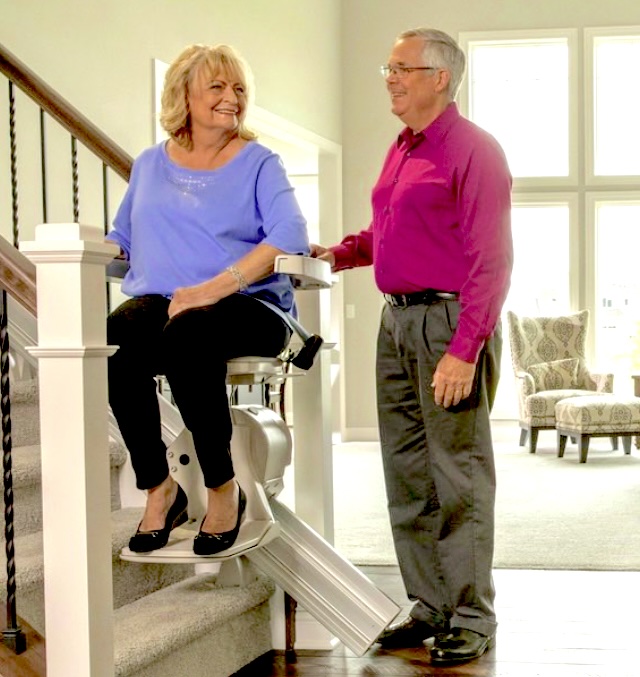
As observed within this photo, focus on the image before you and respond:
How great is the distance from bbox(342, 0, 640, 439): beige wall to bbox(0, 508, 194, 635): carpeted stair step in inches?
249

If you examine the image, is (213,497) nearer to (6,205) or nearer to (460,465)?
(460,465)

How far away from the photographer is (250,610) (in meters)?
2.80

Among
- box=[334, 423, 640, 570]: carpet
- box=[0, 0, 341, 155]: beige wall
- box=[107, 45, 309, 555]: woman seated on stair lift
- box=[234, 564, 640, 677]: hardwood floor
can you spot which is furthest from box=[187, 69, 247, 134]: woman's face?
box=[334, 423, 640, 570]: carpet

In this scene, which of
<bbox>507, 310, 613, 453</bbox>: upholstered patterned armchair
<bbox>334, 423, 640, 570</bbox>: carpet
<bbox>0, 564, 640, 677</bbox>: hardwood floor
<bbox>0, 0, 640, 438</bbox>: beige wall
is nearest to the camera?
<bbox>0, 564, 640, 677</bbox>: hardwood floor

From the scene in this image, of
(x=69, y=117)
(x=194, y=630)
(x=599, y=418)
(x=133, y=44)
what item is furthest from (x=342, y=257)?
(x=599, y=418)

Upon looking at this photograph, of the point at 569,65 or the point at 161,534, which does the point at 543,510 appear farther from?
the point at 569,65

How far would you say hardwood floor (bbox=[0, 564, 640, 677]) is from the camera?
8.89ft

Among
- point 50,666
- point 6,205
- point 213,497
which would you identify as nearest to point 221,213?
point 213,497

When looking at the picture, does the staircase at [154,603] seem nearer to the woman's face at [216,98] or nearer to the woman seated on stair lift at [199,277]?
the woman seated on stair lift at [199,277]

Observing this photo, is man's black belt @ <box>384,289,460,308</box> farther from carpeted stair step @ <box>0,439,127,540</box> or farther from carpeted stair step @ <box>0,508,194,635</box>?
carpeted stair step @ <box>0,439,127,540</box>

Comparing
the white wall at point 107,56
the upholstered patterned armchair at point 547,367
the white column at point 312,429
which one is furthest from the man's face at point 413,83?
the upholstered patterned armchair at point 547,367

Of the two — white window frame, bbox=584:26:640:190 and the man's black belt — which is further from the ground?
white window frame, bbox=584:26:640:190

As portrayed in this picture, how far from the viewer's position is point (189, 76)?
2.48m

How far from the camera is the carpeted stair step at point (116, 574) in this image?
2.29m
